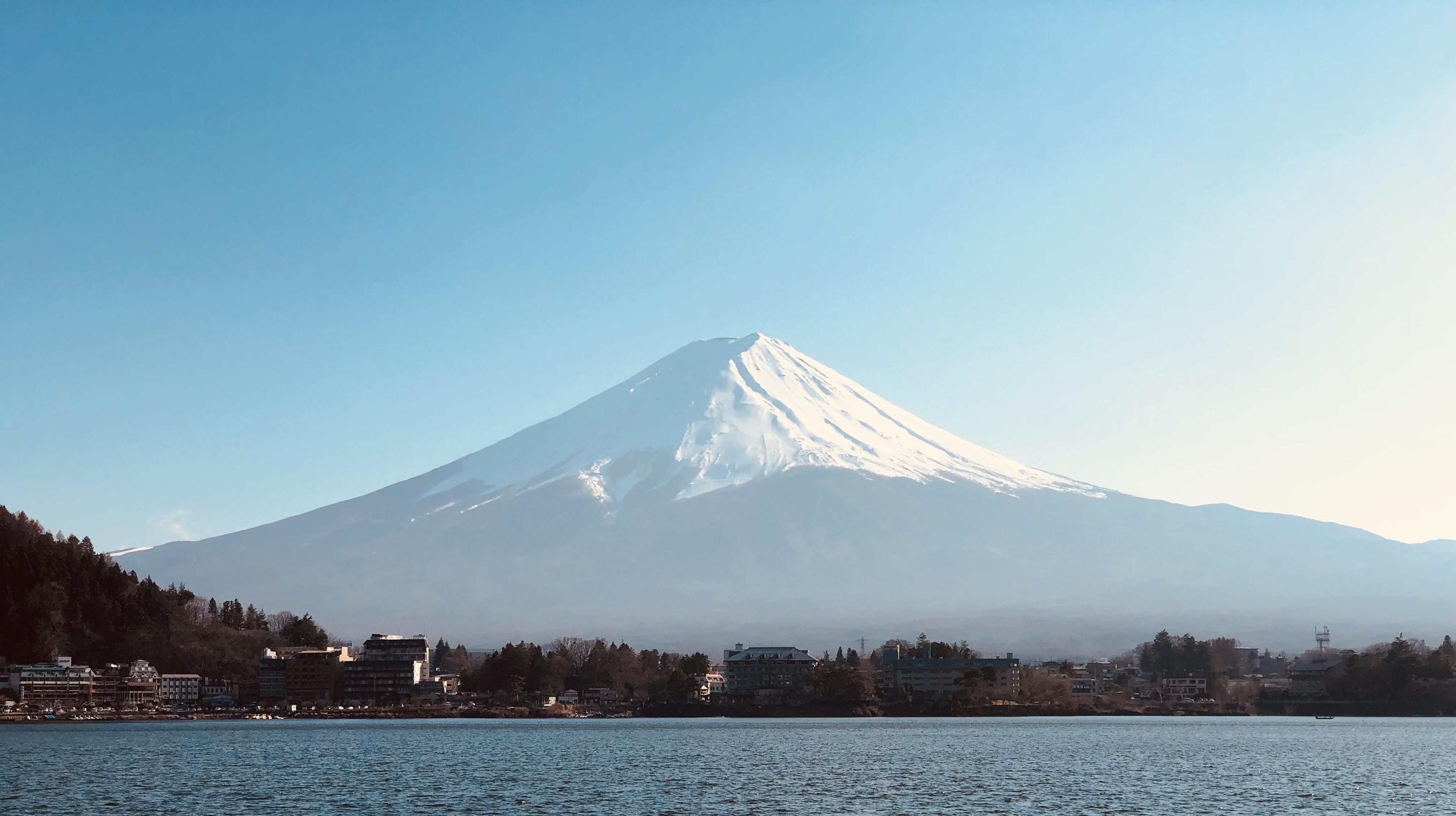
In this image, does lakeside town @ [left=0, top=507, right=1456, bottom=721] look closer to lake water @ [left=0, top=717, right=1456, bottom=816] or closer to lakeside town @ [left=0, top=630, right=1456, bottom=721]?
lakeside town @ [left=0, top=630, right=1456, bottom=721]

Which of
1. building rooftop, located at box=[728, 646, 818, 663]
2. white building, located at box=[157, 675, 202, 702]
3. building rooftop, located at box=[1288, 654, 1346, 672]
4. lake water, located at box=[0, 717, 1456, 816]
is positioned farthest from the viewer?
building rooftop, located at box=[1288, 654, 1346, 672]

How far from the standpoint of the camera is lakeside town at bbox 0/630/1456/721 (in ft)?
403

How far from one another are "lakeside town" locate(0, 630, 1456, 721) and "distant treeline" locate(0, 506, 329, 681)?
1701 millimetres

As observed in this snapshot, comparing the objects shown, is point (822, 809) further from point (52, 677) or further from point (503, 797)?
point (52, 677)

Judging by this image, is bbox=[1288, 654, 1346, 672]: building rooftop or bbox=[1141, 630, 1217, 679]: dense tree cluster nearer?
bbox=[1288, 654, 1346, 672]: building rooftop

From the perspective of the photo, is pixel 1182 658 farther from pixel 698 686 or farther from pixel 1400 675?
pixel 698 686

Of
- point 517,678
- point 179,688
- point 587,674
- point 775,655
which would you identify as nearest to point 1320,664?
point 775,655

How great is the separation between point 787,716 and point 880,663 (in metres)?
29.6

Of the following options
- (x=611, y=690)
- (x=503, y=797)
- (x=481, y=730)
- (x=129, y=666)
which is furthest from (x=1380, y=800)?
(x=129, y=666)

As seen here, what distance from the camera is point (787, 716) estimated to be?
125625 mm

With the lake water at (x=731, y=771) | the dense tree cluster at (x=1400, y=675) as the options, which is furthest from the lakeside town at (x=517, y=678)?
the lake water at (x=731, y=771)

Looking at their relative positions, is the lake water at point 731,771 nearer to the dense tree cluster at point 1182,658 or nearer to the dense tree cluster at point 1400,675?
the dense tree cluster at point 1400,675

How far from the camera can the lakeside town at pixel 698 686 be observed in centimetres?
12281

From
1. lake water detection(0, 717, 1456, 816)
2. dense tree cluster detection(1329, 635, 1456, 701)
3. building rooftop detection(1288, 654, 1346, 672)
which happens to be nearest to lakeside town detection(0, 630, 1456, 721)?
dense tree cluster detection(1329, 635, 1456, 701)
